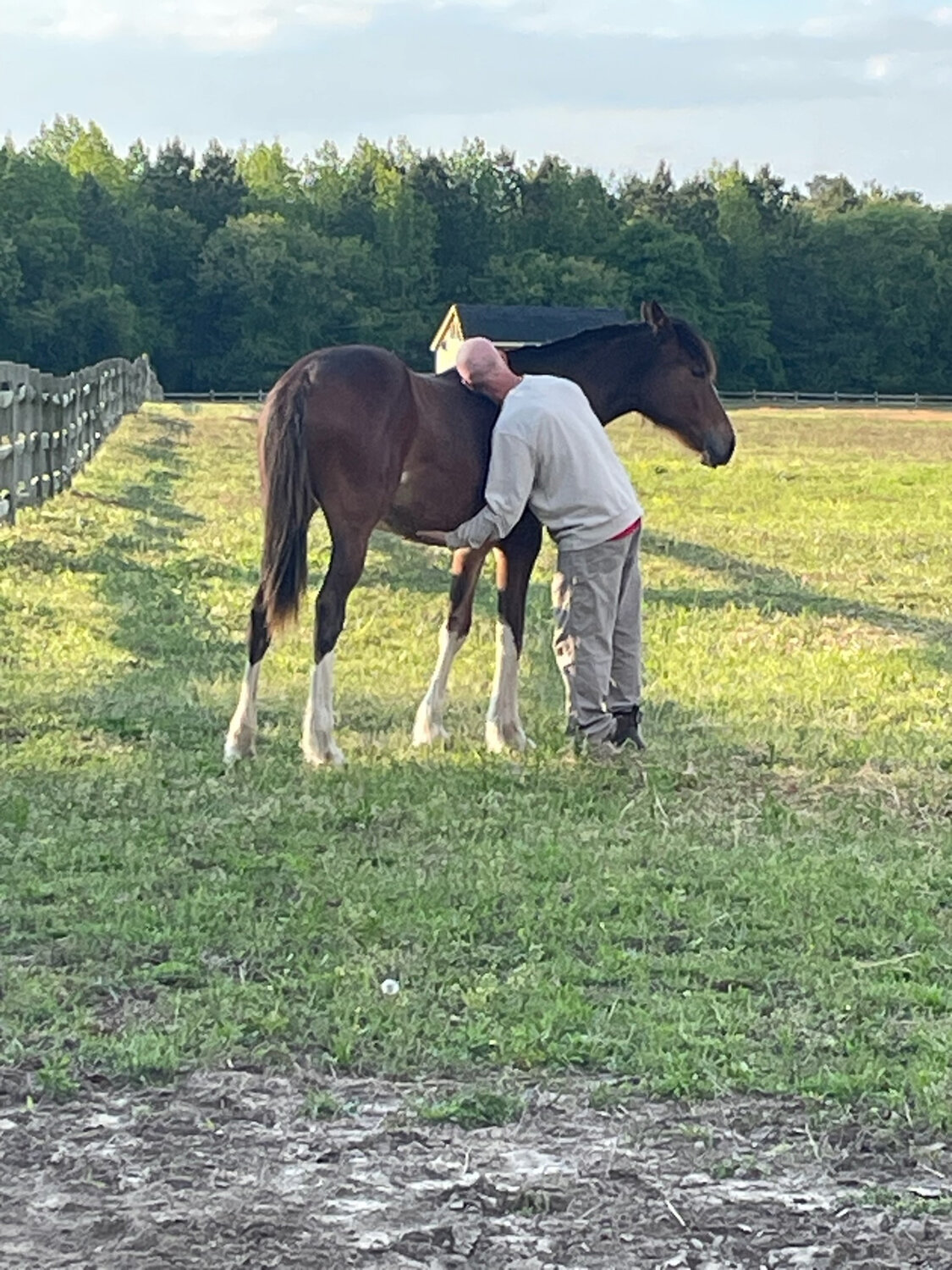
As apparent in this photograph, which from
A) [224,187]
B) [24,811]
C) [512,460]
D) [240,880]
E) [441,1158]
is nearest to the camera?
[441,1158]

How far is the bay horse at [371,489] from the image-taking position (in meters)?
6.80

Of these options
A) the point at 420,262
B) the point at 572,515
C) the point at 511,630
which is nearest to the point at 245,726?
the point at 511,630

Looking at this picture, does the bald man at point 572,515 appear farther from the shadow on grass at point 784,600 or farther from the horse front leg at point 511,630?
the shadow on grass at point 784,600

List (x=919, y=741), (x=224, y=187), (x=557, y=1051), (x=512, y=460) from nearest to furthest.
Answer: (x=557, y=1051), (x=512, y=460), (x=919, y=741), (x=224, y=187)

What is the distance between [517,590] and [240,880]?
2.68 m

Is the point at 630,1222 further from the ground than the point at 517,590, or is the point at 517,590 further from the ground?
the point at 517,590

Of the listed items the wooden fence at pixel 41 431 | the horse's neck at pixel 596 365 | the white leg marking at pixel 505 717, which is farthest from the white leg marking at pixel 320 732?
the wooden fence at pixel 41 431

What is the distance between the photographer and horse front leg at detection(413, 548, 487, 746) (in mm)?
7289

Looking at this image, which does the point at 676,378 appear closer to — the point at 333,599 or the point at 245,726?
the point at 333,599

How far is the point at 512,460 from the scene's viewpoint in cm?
691

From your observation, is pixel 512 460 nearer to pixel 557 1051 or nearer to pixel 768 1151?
pixel 557 1051

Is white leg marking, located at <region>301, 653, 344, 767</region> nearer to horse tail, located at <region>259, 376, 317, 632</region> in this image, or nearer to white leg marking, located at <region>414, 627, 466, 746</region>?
horse tail, located at <region>259, 376, 317, 632</region>

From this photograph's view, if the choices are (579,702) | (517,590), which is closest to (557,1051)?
(579,702)

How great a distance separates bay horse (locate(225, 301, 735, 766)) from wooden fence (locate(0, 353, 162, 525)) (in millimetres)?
7149
